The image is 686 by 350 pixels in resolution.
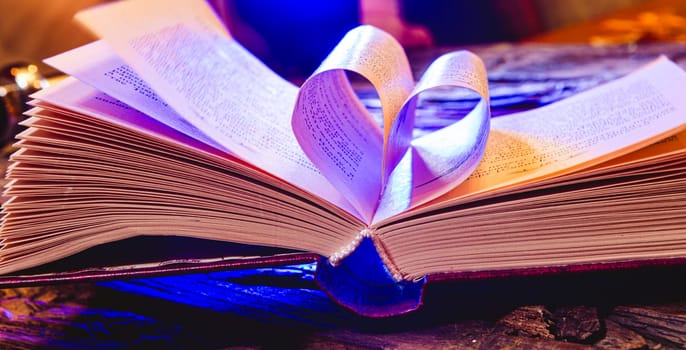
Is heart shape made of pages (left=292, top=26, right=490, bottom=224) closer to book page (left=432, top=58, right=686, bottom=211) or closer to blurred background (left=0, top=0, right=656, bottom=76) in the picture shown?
book page (left=432, top=58, right=686, bottom=211)

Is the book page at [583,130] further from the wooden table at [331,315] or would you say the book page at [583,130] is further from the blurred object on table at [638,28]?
the blurred object on table at [638,28]

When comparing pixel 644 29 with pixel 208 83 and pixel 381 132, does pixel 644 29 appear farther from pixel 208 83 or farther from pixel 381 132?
pixel 208 83

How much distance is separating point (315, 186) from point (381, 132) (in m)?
0.16

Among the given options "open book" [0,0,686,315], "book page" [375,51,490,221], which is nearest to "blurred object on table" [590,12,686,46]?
"book page" [375,51,490,221]

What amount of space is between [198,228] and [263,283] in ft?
0.33

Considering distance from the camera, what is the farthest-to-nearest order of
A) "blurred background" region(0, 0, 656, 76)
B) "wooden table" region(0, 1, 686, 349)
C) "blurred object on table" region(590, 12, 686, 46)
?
"blurred object on table" region(590, 12, 686, 46) < "blurred background" region(0, 0, 656, 76) < "wooden table" region(0, 1, 686, 349)

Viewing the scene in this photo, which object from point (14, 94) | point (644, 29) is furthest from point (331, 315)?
point (644, 29)

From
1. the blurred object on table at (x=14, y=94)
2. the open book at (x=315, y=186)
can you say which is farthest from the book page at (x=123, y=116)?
the blurred object on table at (x=14, y=94)

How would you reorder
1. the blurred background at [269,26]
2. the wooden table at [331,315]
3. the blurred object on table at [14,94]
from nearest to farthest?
the wooden table at [331,315]
the blurred object on table at [14,94]
the blurred background at [269,26]

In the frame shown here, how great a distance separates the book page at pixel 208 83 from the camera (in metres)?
0.51

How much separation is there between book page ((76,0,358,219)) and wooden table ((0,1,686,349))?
0.38 ft

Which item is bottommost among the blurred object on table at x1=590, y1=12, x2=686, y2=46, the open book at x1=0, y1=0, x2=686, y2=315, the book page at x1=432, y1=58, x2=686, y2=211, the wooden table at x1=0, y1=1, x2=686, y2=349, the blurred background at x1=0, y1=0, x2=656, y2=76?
the wooden table at x1=0, y1=1, x2=686, y2=349

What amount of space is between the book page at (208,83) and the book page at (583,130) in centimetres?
15

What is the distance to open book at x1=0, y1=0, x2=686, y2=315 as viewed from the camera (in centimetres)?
48
